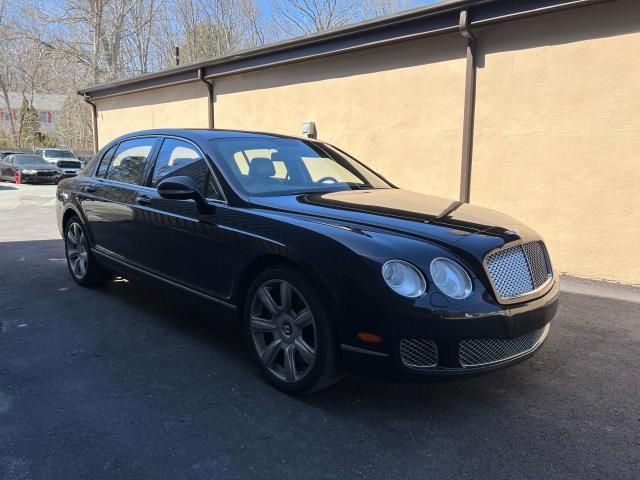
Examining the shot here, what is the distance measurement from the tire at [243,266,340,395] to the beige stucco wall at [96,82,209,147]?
9.12 metres

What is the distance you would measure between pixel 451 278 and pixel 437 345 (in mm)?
353

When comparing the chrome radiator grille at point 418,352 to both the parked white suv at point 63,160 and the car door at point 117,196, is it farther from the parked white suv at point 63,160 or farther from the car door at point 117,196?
the parked white suv at point 63,160

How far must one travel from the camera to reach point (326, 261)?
288 centimetres

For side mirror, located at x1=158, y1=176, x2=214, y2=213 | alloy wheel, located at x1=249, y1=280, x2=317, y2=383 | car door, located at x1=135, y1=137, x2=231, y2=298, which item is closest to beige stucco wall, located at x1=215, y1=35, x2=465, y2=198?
car door, located at x1=135, y1=137, x2=231, y2=298

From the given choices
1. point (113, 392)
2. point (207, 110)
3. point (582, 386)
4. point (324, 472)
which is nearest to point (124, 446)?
point (113, 392)

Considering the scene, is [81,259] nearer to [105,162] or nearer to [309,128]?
[105,162]

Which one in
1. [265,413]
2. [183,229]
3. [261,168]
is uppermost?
[261,168]

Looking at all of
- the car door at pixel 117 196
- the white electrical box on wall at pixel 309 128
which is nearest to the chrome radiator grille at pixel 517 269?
the car door at pixel 117 196

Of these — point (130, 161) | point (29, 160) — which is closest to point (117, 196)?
point (130, 161)

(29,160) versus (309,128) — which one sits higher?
(309,128)

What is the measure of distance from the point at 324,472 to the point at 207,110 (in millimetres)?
10301

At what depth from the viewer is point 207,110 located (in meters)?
11.7

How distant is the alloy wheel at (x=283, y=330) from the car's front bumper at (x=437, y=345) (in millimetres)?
298

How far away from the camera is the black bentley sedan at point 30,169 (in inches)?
910
